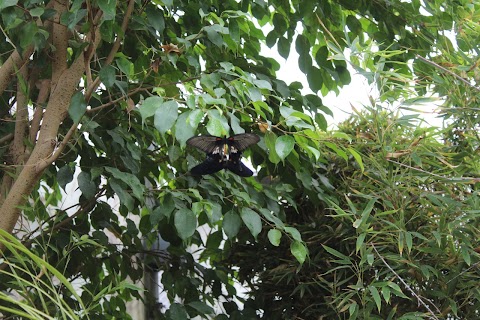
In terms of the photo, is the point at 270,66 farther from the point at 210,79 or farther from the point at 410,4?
the point at 210,79

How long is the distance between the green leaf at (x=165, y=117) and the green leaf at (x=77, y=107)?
0.23 meters

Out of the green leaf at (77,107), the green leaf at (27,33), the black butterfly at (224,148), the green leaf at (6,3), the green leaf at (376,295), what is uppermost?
the green leaf at (6,3)

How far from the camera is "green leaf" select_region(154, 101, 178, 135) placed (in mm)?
1337

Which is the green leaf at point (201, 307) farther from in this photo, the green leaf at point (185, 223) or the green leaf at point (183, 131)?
the green leaf at point (183, 131)

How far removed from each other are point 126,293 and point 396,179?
883 millimetres

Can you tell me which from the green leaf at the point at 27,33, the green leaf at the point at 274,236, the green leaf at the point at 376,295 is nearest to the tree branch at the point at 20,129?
the green leaf at the point at 27,33

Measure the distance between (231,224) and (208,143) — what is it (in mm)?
315

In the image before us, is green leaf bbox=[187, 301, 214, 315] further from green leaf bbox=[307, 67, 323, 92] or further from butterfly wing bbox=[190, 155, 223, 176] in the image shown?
green leaf bbox=[307, 67, 323, 92]

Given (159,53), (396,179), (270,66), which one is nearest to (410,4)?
(270,66)

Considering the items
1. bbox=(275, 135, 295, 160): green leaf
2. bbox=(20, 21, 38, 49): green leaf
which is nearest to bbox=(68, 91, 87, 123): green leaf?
bbox=(20, 21, 38, 49): green leaf

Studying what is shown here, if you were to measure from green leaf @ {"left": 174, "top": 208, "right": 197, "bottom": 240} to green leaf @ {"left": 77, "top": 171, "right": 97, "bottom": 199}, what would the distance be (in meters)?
0.21

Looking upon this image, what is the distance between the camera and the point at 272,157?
5.34 feet

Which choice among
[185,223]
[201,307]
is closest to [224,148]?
[185,223]

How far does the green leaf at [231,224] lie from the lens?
68.1 inches
